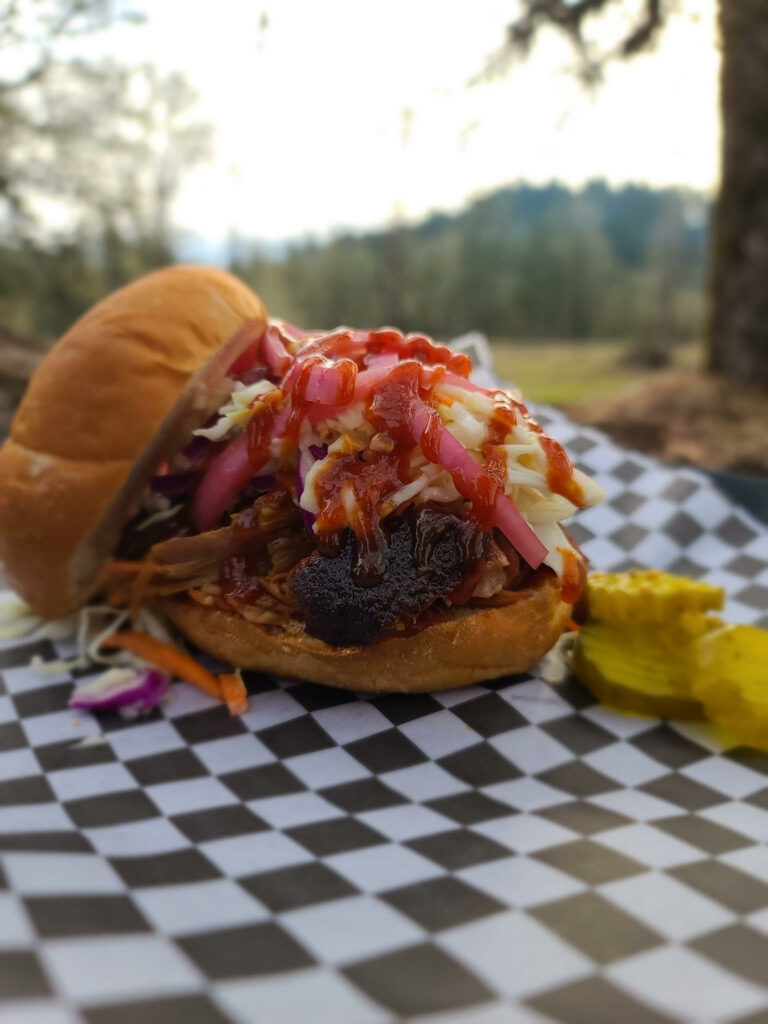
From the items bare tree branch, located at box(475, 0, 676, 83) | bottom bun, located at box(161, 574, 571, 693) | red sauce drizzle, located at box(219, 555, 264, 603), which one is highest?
bare tree branch, located at box(475, 0, 676, 83)

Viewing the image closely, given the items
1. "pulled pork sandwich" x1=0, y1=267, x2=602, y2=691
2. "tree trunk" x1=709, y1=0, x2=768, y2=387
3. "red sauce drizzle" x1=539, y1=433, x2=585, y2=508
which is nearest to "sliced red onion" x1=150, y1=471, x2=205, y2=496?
"pulled pork sandwich" x1=0, y1=267, x2=602, y2=691

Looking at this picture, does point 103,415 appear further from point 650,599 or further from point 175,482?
point 650,599

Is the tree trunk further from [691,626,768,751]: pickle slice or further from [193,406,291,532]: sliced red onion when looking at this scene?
[193,406,291,532]: sliced red onion

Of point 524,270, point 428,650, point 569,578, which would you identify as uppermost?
point 524,270

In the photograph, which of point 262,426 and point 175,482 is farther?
point 175,482

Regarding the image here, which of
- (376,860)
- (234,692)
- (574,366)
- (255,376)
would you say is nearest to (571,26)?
(574,366)

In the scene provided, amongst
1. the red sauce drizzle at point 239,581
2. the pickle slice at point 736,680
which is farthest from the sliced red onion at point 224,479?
the pickle slice at point 736,680
